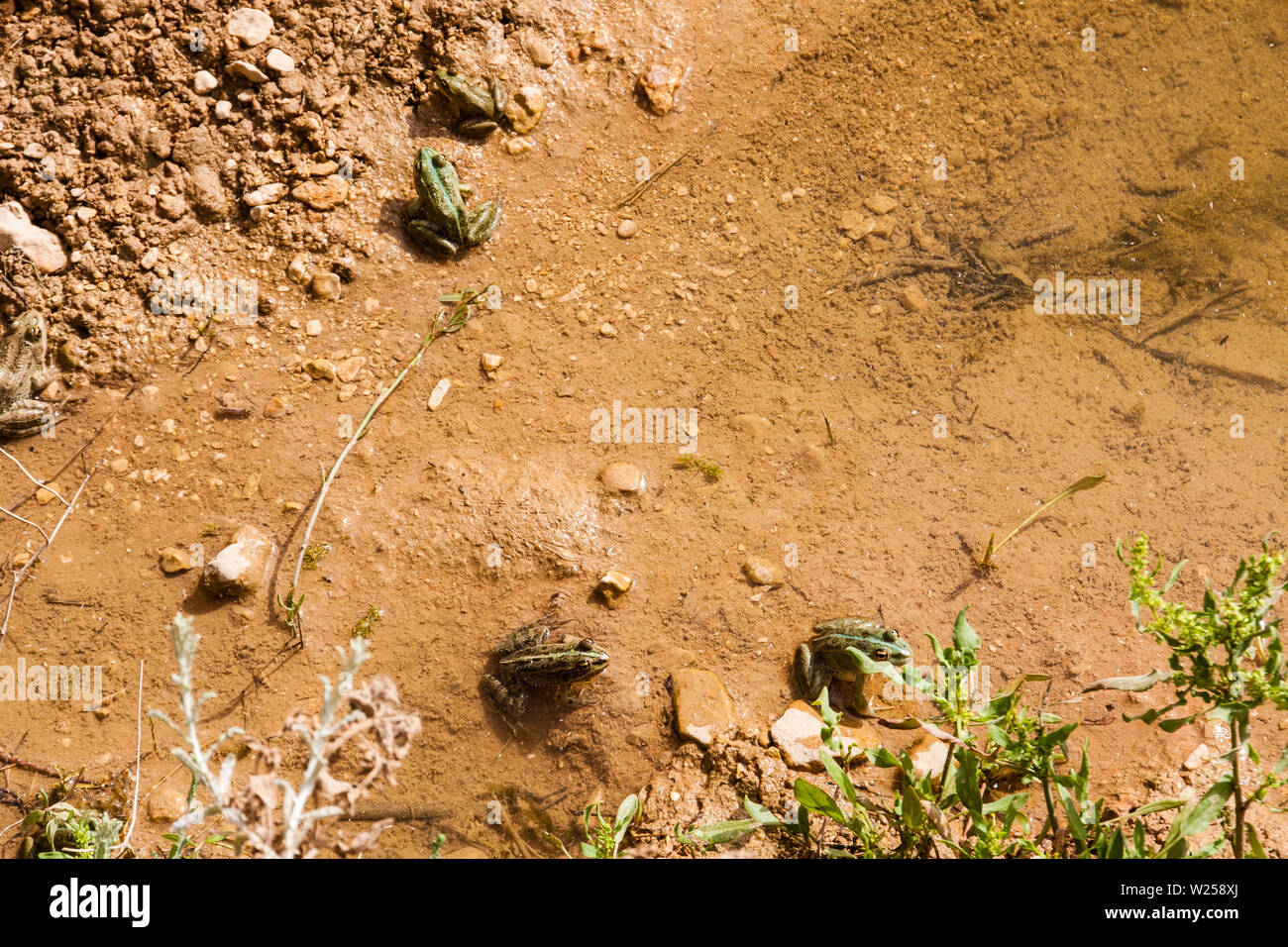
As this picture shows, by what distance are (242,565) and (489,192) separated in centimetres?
288

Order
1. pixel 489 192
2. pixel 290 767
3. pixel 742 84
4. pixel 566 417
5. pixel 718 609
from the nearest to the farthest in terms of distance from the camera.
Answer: pixel 290 767 < pixel 718 609 < pixel 566 417 < pixel 489 192 < pixel 742 84

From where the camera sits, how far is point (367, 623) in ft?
14.1

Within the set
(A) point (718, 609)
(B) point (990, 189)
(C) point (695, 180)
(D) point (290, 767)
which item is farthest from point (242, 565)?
(B) point (990, 189)

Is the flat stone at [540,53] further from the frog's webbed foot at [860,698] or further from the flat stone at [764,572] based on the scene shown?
the frog's webbed foot at [860,698]

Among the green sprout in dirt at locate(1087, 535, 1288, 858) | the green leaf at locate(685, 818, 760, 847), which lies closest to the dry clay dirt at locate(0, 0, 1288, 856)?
the green leaf at locate(685, 818, 760, 847)

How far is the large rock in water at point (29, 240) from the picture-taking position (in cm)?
482

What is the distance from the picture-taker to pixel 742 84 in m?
5.83

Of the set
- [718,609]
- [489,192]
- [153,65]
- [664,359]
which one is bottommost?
[718,609]

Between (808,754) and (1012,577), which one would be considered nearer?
(808,754)

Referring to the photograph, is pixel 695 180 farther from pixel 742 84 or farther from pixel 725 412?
pixel 725 412

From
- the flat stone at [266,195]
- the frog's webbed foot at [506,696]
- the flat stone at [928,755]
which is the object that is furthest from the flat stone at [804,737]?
the flat stone at [266,195]

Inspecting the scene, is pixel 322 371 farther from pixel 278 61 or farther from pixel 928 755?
pixel 928 755

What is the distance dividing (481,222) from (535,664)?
2.85 m

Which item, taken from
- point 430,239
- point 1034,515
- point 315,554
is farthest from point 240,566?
point 1034,515
